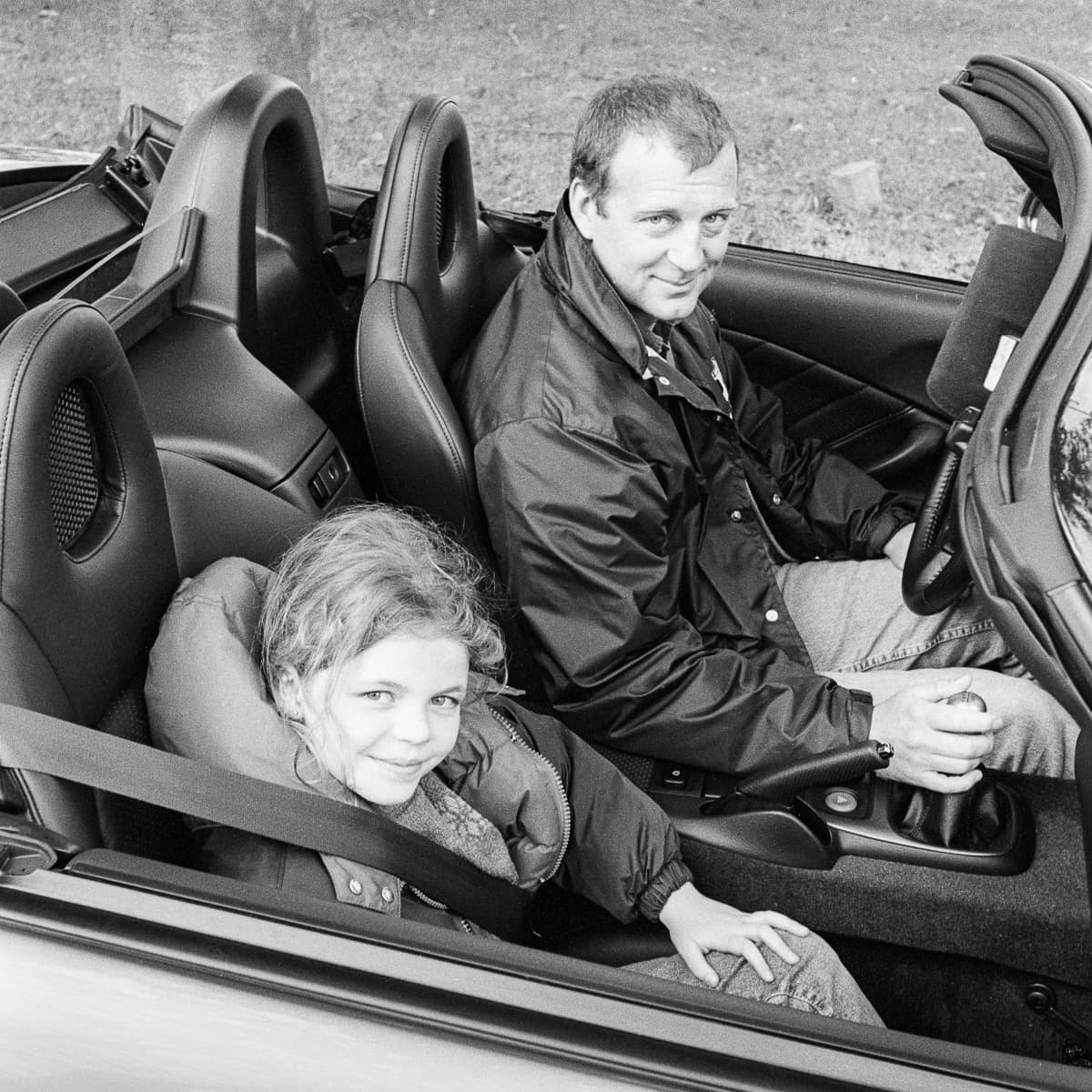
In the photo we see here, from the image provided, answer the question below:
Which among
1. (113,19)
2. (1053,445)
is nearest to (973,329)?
(1053,445)

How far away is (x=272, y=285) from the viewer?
2227 millimetres

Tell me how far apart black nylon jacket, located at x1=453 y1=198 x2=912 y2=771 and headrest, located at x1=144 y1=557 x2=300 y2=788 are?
55cm

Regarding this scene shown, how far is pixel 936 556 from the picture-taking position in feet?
6.24

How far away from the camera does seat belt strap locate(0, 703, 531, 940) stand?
1.20 metres

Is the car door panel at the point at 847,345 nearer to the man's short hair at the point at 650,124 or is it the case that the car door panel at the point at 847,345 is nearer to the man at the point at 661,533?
the man at the point at 661,533

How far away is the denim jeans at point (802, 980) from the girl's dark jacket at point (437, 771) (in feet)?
0.47

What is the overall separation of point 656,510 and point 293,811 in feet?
2.61

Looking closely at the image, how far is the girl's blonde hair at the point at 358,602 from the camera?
4.70 feet

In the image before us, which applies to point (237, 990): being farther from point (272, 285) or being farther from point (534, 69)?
point (534, 69)

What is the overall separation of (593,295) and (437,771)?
2.48 ft

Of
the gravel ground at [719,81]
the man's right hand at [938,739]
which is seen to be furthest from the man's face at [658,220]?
the gravel ground at [719,81]

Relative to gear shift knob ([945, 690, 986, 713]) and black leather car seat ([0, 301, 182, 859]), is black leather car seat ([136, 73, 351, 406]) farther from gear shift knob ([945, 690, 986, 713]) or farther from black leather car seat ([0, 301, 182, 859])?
gear shift knob ([945, 690, 986, 713])

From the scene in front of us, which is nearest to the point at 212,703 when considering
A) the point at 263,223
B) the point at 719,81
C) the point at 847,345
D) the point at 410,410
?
the point at 410,410

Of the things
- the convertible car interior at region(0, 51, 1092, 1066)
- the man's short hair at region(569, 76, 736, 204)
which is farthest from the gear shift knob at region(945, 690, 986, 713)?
the man's short hair at region(569, 76, 736, 204)
